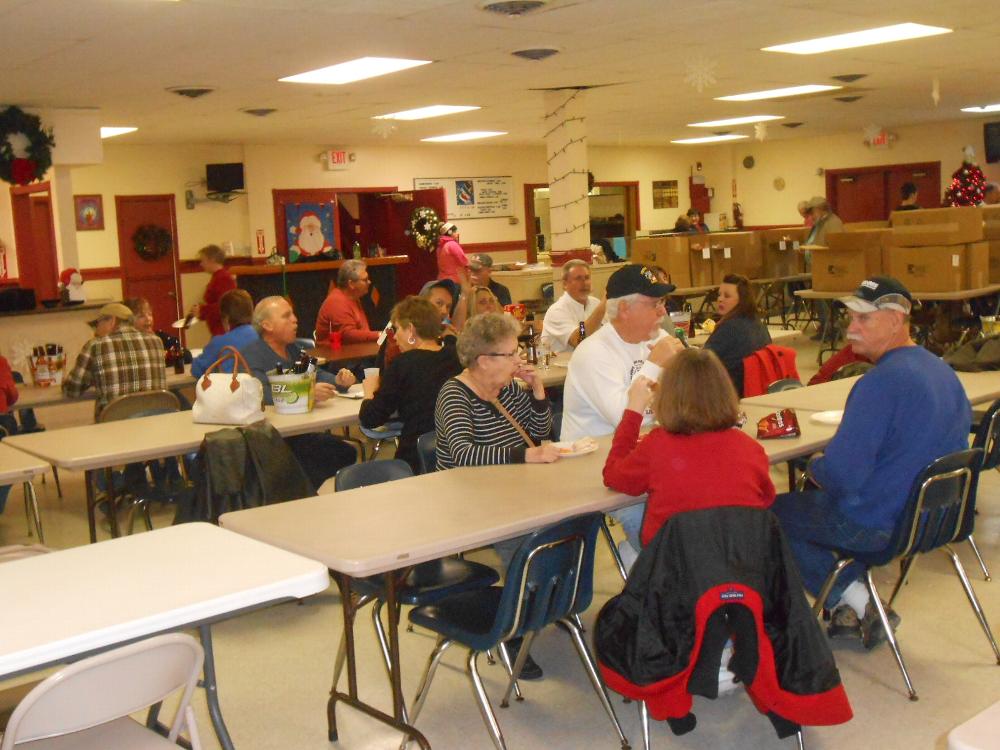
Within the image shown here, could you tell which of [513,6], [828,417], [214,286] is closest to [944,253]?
[513,6]

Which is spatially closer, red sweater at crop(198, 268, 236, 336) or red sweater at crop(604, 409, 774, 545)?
red sweater at crop(604, 409, 774, 545)

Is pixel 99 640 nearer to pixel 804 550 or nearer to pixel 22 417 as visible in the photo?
pixel 804 550

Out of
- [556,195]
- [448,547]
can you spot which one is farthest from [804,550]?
[556,195]

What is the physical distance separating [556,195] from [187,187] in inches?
213

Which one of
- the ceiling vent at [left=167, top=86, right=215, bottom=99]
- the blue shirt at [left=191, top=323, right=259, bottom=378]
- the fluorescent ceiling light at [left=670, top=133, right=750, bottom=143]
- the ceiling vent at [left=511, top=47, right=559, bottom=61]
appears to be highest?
the fluorescent ceiling light at [left=670, top=133, right=750, bottom=143]

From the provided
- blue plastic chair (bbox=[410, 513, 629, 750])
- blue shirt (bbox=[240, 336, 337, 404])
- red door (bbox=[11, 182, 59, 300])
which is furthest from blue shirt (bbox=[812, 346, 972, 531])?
red door (bbox=[11, 182, 59, 300])

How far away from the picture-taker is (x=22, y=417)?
6820 millimetres

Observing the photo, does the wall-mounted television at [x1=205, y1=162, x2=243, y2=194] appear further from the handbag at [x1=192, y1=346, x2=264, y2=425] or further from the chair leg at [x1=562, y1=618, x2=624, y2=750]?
the chair leg at [x1=562, y1=618, x2=624, y2=750]

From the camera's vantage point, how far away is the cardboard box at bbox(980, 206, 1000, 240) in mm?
10520

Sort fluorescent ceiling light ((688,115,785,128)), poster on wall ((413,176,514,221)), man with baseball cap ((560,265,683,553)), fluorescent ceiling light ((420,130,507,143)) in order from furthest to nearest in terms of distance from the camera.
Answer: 1. poster on wall ((413,176,514,221))
2. fluorescent ceiling light ((688,115,785,128))
3. fluorescent ceiling light ((420,130,507,143))
4. man with baseball cap ((560,265,683,553))

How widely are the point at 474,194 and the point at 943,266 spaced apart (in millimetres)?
7674

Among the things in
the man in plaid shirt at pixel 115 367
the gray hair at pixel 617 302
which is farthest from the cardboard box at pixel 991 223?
the man in plaid shirt at pixel 115 367

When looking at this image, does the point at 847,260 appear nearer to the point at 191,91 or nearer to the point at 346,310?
the point at 346,310

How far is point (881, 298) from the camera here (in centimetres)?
368
